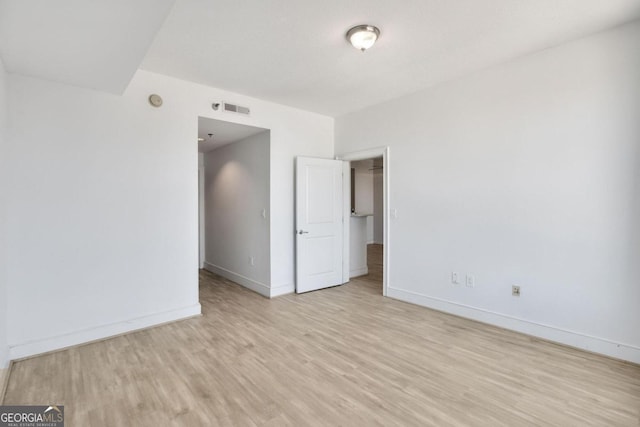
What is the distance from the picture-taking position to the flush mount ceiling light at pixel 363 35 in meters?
2.44

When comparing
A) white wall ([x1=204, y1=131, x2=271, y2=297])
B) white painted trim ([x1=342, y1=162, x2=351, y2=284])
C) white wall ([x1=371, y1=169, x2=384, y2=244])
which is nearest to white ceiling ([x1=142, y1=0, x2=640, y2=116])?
white wall ([x1=204, y1=131, x2=271, y2=297])

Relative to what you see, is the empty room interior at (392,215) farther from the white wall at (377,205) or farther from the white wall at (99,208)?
the white wall at (377,205)

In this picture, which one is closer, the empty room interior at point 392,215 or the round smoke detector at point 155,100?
the empty room interior at point 392,215

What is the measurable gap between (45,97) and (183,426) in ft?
9.52

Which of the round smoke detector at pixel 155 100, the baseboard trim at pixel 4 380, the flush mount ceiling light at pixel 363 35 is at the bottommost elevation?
the baseboard trim at pixel 4 380

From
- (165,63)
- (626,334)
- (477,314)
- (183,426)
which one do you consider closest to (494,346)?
(477,314)

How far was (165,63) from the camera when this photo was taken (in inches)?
120

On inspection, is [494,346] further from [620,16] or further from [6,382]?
[6,382]

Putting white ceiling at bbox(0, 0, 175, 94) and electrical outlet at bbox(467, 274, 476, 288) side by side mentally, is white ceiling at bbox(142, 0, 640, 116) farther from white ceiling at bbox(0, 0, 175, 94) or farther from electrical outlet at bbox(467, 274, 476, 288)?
electrical outlet at bbox(467, 274, 476, 288)

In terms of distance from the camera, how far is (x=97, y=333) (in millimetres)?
2941

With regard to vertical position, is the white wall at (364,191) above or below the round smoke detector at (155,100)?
below

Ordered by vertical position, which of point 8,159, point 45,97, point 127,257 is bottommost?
point 127,257

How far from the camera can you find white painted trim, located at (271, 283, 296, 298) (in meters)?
4.33

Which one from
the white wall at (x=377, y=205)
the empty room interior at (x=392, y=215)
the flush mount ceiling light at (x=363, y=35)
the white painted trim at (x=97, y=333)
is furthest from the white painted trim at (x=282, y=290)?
the white wall at (x=377, y=205)
